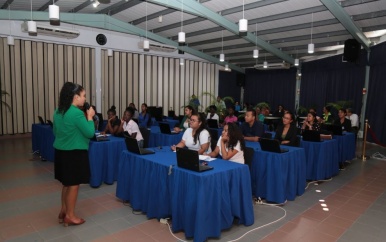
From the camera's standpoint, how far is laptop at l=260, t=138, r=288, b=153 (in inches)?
155

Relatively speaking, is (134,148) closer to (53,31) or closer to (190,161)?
(190,161)

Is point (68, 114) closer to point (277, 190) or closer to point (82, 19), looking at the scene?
point (277, 190)

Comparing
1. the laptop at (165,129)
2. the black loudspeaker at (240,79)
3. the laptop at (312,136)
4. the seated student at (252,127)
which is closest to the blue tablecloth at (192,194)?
the seated student at (252,127)

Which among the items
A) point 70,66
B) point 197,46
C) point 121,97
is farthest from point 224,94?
point 70,66

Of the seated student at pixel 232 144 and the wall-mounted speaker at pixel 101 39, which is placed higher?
the wall-mounted speaker at pixel 101 39

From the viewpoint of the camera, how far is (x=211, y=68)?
1513 centimetres

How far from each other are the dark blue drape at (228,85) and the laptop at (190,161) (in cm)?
1302

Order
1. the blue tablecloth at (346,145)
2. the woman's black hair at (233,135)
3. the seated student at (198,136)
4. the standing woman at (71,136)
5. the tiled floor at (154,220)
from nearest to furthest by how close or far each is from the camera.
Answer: the standing woman at (71,136), the tiled floor at (154,220), the woman's black hair at (233,135), the seated student at (198,136), the blue tablecloth at (346,145)

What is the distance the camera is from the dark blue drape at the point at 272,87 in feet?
47.4

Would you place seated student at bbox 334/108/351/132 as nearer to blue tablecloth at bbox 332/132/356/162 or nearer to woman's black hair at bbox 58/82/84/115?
blue tablecloth at bbox 332/132/356/162

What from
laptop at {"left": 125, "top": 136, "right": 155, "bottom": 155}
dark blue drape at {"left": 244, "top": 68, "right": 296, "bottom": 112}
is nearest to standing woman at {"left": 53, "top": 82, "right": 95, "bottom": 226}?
laptop at {"left": 125, "top": 136, "right": 155, "bottom": 155}

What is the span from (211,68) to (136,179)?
12148mm

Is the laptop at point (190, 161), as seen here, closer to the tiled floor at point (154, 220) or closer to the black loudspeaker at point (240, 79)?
the tiled floor at point (154, 220)

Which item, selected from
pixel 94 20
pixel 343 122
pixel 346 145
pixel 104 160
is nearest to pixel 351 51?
pixel 343 122
